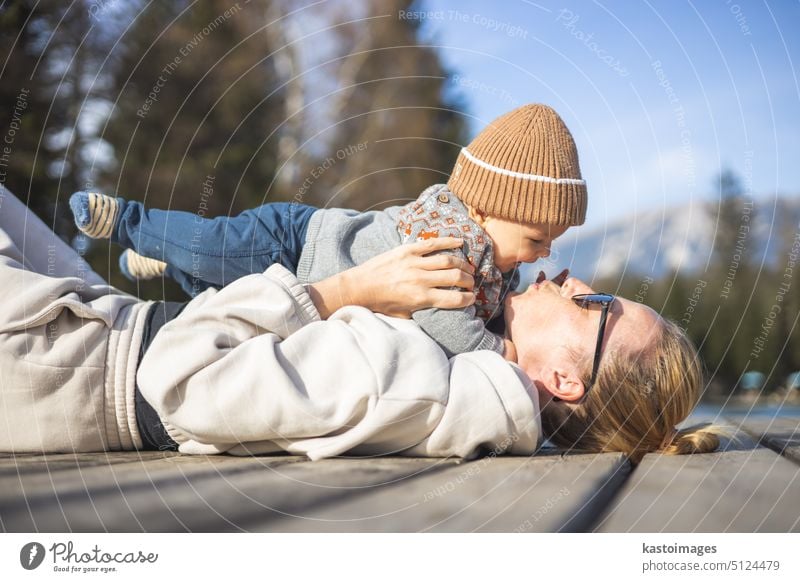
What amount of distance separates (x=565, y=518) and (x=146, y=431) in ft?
3.24

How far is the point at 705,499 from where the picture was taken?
166cm

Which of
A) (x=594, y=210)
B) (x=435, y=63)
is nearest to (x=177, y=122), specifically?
(x=435, y=63)

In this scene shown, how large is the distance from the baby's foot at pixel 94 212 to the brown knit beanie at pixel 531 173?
41.7 inches

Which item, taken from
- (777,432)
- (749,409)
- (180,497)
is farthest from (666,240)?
(180,497)

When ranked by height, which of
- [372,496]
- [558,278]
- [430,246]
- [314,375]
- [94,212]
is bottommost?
[372,496]

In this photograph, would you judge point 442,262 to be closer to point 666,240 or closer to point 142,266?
point 142,266

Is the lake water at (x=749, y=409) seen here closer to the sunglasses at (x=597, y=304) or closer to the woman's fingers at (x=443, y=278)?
the sunglasses at (x=597, y=304)

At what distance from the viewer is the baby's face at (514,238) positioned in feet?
7.16

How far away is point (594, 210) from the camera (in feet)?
7.63

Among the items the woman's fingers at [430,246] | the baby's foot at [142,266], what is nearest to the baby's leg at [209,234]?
the baby's foot at [142,266]

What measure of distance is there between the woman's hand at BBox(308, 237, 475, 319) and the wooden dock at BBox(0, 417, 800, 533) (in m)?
0.43
